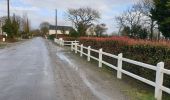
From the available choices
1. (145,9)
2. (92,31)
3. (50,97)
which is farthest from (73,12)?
(50,97)

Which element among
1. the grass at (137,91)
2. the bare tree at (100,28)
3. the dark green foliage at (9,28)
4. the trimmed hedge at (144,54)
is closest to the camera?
the grass at (137,91)

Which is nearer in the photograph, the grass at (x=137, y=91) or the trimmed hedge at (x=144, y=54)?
the grass at (x=137, y=91)

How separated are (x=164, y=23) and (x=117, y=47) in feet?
66.7

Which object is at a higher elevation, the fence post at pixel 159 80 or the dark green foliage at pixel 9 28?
the dark green foliage at pixel 9 28

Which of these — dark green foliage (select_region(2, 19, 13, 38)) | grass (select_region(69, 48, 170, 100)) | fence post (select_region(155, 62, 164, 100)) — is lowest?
grass (select_region(69, 48, 170, 100))

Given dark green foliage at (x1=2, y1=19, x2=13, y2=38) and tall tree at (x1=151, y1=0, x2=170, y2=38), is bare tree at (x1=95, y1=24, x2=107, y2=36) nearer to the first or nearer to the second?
dark green foliage at (x1=2, y1=19, x2=13, y2=38)

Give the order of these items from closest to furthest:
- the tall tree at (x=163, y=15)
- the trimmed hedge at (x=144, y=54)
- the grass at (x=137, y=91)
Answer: the grass at (x=137, y=91) < the trimmed hedge at (x=144, y=54) < the tall tree at (x=163, y=15)

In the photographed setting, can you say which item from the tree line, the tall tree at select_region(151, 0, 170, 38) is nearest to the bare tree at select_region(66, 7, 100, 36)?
the tree line

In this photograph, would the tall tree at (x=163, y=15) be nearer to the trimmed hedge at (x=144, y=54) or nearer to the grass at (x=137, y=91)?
the trimmed hedge at (x=144, y=54)

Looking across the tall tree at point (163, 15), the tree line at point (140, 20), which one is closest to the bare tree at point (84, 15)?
the tree line at point (140, 20)

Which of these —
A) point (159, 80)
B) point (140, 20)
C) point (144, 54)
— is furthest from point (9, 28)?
point (159, 80)

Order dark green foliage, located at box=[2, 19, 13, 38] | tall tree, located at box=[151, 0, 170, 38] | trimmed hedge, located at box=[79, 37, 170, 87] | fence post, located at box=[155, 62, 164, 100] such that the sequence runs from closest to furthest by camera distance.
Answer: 1. fence post, located at box=[155, 62, 164, 100]
2. trimmed hedge, located at box=[79, 37, 170, 87]
3. tall tree, located at box=[151, 0, 170, 38]
4. dark green foliage, located at box=[2, 19, 13, 38]

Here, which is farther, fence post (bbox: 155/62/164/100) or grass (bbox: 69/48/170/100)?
grass (bbox: 69/48/170/100)

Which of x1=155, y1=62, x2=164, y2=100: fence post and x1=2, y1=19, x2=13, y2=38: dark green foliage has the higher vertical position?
x1=2, y1=19, x2=13, y2=38: dark green foliage
